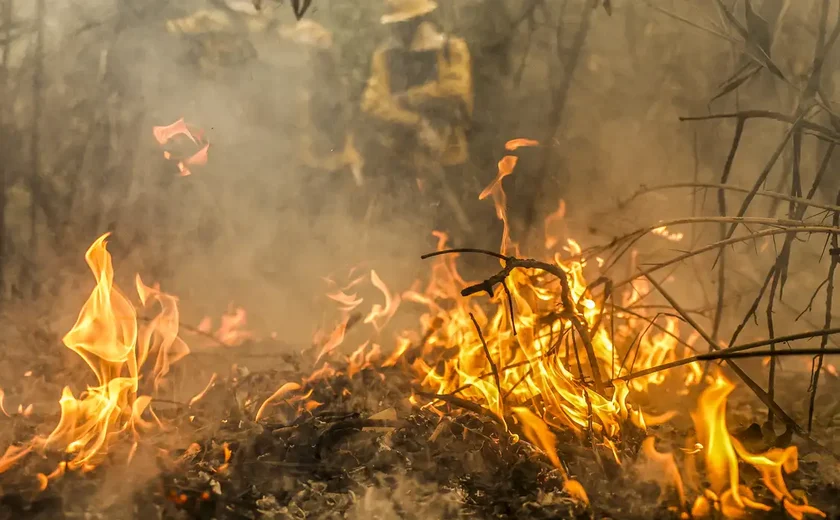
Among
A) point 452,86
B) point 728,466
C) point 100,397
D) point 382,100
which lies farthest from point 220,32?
point 728,466

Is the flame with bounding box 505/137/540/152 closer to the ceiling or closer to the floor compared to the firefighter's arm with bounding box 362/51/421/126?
closer to the floor

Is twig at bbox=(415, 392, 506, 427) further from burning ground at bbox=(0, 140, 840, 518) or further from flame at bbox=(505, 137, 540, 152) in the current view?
flame at bbox=(505, 137, 540, 152)

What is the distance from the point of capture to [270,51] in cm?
292

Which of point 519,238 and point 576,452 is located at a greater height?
point 519,238

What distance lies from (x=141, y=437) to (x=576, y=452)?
1.59 m

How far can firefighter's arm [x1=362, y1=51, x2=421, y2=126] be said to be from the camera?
3.00 meters

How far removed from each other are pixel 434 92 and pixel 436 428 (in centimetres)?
176

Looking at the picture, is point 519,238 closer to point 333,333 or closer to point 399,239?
point 399,239

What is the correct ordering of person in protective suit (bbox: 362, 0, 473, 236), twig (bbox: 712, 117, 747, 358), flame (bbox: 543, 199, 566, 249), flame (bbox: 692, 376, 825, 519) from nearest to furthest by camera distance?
flame (bbox: 692, 376, 825, 519), twig (bbox: 712, 117, 747, 358), person in protective suit (bbox: 362, 0, 473, 236), flame (bbox: 543, 199, 566, 249)

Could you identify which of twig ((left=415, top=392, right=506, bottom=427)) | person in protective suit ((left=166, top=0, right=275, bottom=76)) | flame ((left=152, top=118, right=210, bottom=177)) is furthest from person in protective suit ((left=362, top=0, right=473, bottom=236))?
twig ((left=415, top=392, right=506, bottom=427))

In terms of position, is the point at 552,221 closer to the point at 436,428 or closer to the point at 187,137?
the point at 436,428

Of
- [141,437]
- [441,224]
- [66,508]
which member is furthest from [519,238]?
[66,508]

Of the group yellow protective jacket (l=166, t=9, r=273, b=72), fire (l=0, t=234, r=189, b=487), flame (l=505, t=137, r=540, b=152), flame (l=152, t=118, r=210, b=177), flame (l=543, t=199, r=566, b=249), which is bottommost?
fire (l=0, t=234, r=189, b=487)

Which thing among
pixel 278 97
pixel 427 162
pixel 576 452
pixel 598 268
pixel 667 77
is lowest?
pixel 576 452
